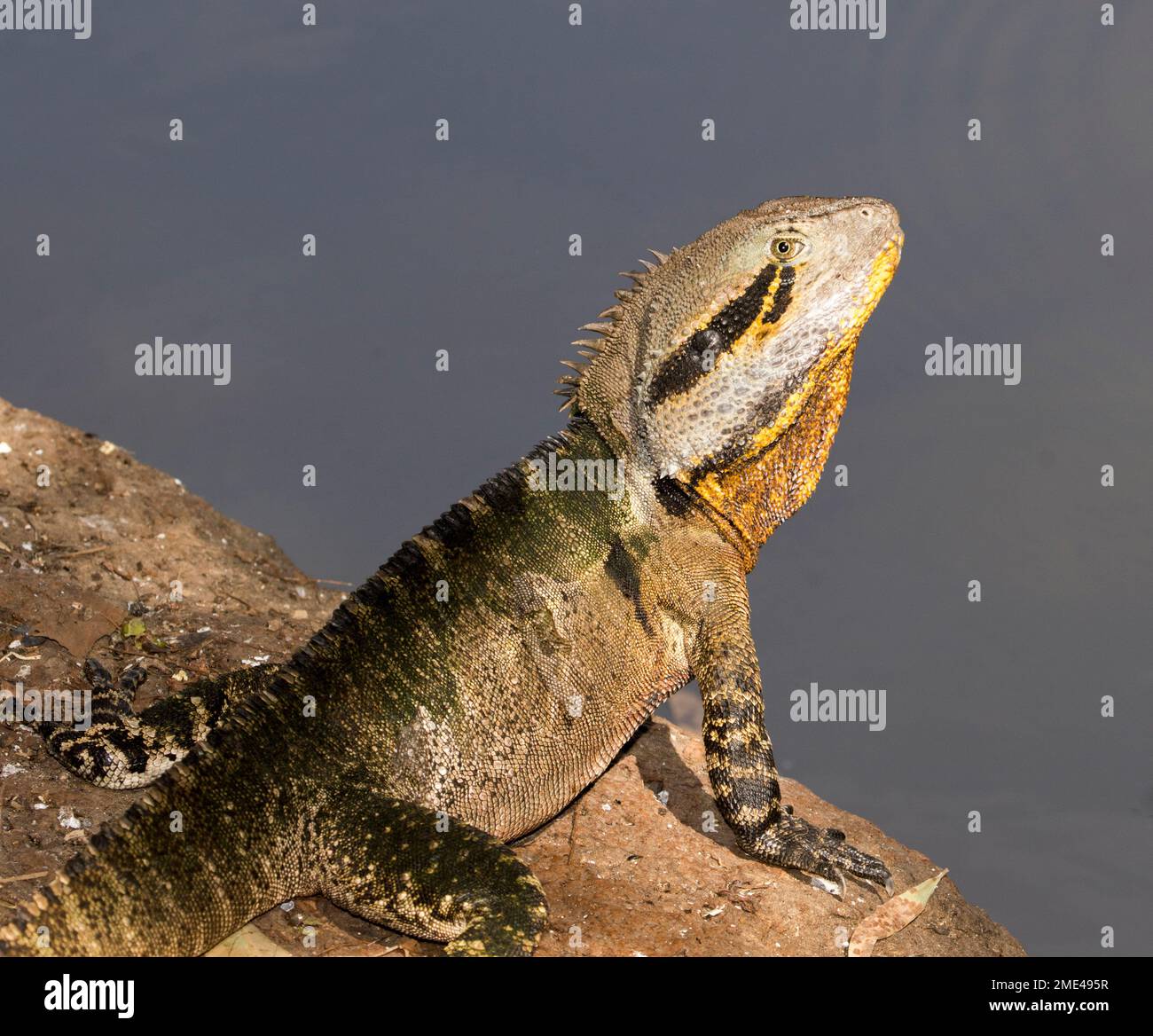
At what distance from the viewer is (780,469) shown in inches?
298

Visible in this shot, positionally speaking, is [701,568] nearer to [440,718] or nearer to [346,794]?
[440,718]

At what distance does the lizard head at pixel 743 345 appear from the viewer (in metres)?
6.99

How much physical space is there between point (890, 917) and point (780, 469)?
10.2 ft

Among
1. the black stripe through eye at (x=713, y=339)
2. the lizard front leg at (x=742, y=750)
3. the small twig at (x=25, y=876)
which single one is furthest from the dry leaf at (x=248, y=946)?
the black stripe through eye at (x=713, y=339)

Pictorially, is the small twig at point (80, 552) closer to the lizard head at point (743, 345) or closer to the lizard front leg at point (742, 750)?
the lizard head at point (743, 345)

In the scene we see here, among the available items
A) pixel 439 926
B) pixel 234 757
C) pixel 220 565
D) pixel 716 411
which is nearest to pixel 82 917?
pixel 234 757

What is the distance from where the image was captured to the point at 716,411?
7.14 m

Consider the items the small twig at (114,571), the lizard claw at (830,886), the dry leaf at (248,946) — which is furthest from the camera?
the small twig at (114,571)

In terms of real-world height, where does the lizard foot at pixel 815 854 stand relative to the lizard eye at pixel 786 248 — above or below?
below

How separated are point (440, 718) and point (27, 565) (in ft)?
17.0

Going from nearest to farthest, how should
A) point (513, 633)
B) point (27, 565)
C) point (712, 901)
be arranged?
point (513, 633) → point (712, 901) → point (27, 565)

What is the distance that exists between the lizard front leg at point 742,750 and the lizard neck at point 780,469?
536 millimetres

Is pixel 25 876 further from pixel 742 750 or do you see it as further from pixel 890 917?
pixel 890 917

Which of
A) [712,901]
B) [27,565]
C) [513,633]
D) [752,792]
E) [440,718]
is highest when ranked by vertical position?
[27,565]
